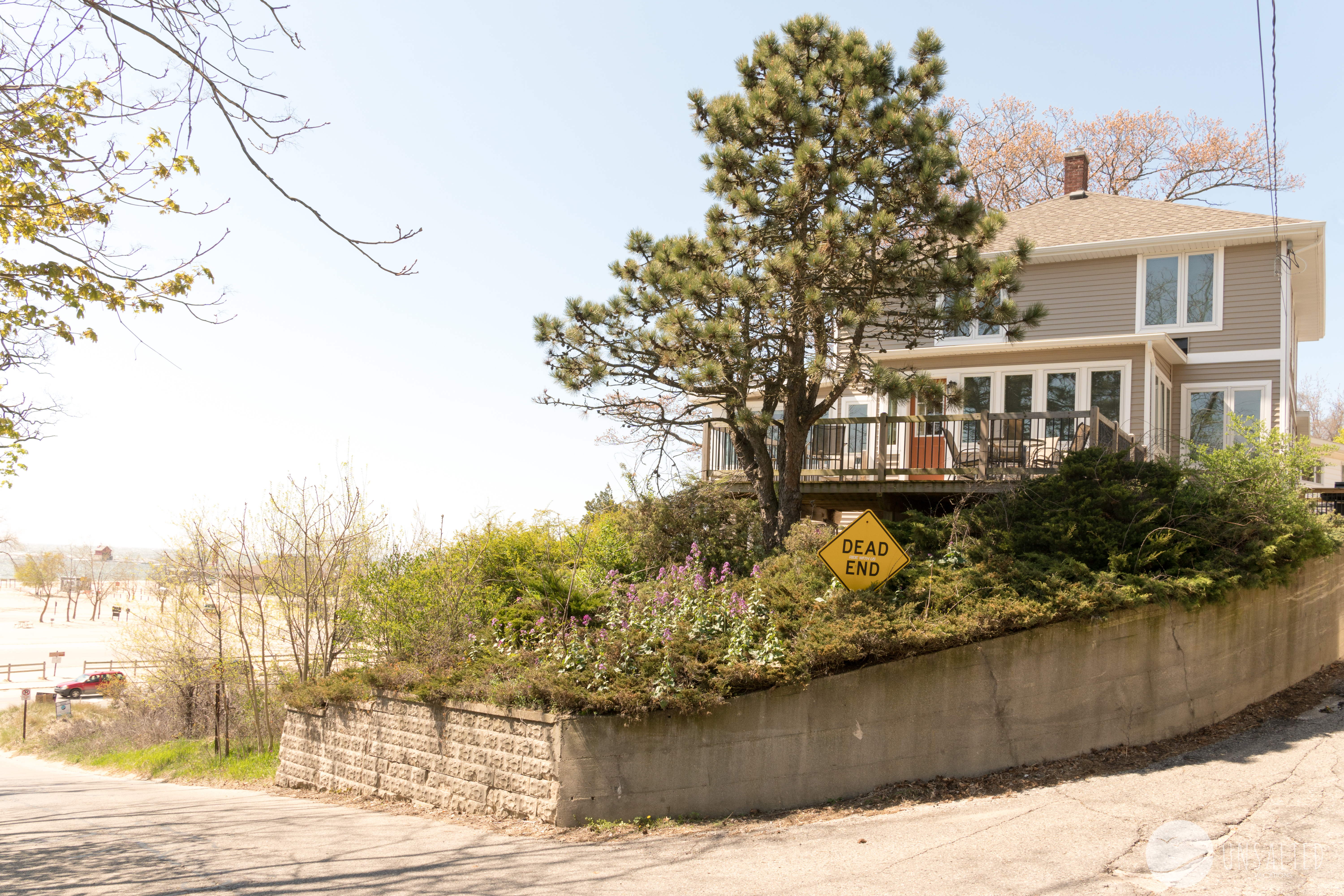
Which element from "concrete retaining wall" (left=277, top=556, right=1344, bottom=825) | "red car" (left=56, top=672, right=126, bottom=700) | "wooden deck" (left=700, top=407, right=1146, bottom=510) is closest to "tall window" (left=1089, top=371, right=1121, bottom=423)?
"wooden deck" (left=700, top=407, right=1146, bottom=510)

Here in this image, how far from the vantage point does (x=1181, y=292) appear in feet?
59.7

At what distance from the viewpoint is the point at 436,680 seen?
32.6 feet

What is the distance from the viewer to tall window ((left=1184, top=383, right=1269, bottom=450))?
56.7 feet

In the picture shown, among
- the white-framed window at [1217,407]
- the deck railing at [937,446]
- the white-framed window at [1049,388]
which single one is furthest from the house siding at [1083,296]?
the deck railing at [937,446]

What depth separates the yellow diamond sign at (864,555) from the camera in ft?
32.2

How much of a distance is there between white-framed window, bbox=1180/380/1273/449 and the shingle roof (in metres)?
3.22

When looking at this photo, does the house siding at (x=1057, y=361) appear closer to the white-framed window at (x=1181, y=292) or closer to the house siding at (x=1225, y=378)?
the house siding at (x=1225, y=378)

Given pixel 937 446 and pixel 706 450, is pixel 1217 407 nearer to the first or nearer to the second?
pixel 937 446

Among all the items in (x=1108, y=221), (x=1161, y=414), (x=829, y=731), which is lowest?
(x=829, y=731)

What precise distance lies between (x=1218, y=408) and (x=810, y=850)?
15.2 meters

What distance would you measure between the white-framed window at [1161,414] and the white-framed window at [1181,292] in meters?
1.33

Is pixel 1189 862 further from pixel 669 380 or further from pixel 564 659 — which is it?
pixel 669 380

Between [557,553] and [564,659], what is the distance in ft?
13.8

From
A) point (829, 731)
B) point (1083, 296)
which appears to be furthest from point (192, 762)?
point (1083, 296)
